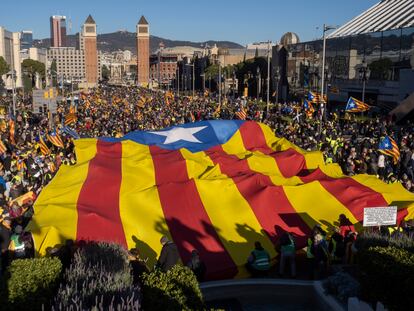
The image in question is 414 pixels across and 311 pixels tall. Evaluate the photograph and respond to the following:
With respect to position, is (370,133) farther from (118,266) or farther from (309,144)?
(118,266)

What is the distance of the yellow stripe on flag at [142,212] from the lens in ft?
29.7

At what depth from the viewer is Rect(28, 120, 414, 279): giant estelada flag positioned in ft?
29.6

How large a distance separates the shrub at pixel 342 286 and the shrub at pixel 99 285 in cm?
322

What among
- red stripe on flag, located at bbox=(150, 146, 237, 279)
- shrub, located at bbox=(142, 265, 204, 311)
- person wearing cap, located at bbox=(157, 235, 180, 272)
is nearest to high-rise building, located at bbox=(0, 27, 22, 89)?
red stripe on flag, located at bbox=(150, 146, 237, 279)

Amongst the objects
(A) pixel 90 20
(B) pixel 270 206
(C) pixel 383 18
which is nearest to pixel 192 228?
(B) pixel 270 206

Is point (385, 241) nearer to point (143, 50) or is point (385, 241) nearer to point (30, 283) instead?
point (30, 283)

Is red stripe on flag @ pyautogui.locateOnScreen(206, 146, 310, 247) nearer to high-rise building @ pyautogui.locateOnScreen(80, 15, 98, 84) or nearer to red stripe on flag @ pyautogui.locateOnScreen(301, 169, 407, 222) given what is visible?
red stripe on flag @ pyautogui.locateOnScreen(301, 169, 407, 222)

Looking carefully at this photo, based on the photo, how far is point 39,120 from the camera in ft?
120

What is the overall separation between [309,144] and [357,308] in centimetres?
1329

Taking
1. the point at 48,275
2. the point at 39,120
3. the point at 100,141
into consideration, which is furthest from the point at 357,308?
the point at 39,120

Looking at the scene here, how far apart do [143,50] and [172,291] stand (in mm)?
153363

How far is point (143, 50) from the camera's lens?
153875 millimetres

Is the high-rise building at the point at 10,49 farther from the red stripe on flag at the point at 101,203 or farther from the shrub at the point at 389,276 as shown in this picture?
the shrub at the point at 389,276

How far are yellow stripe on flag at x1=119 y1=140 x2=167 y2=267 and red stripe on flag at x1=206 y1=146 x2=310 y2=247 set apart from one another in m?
1.86
